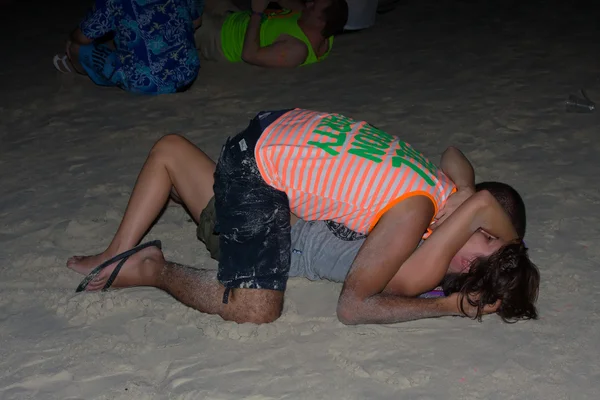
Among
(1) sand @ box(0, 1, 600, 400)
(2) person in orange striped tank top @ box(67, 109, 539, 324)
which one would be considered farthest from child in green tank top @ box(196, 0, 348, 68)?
(2) person in orange striped tank top @ box(67, 109, 539, 324)

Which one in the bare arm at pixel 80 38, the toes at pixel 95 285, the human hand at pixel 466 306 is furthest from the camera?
the bare arm at pixel 80 38

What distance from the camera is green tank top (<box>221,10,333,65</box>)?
4.67 meters

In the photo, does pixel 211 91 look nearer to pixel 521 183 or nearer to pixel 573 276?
pixel 521 183

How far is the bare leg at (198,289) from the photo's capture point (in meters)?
2.34

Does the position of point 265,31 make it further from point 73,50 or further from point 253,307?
point 253,307

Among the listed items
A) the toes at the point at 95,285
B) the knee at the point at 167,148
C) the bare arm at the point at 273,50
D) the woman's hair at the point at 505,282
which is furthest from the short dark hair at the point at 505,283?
the bare arm at the point at 273,50

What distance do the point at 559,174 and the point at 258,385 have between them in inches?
69.8

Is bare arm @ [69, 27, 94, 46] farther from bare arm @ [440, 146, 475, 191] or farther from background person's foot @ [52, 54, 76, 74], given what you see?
bare arm @ [440, 146, 475, 191]

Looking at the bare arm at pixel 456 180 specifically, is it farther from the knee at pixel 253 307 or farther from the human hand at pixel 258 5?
the human hand at pixel 258 5

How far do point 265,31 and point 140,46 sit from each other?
91cm

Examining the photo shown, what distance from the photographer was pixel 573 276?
2.56m

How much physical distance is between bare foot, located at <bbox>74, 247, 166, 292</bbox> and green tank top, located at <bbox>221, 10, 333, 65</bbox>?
97.4 inches

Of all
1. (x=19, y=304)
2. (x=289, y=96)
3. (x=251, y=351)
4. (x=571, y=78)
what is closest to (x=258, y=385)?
(x=251, y=351)

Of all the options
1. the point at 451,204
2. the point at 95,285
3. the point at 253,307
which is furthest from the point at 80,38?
the point at 451,204
